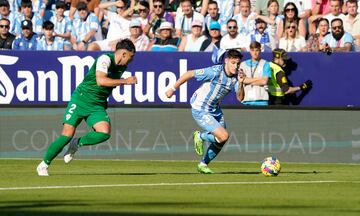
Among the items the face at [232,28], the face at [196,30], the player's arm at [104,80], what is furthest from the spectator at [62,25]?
the player's arm at [104,80]

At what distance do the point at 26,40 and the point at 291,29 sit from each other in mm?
5703

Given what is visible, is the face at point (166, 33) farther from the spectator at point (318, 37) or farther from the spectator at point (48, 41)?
the spectator at point (318, 37)

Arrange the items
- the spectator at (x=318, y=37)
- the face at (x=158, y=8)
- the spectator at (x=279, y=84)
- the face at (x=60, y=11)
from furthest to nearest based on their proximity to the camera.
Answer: the face at (x=60, y=11) < the face at (x=158, y=8) < the spectator at (x=318, y=37) < the spectator at (x=279, y=84)

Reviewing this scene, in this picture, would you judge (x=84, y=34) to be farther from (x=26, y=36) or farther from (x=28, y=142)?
(x=28, y=142)

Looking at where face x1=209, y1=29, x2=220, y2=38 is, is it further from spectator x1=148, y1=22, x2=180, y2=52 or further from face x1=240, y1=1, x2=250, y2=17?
face x1=240, y1=1, x2=250, y2=17

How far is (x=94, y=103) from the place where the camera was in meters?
16.9

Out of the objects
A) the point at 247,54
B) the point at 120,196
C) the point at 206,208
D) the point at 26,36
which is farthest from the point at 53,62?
the point at 206,208

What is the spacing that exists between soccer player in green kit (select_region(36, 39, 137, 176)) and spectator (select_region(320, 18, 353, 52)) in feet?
22.1

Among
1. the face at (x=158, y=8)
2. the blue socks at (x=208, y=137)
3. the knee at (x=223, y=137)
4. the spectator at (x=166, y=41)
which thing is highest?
the face at (x=158, y=8)

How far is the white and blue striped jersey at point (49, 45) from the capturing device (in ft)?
80.2

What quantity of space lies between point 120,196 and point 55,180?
2.72 metres

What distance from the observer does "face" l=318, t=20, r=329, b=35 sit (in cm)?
2277

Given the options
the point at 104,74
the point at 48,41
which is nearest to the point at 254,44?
the point at 48,41

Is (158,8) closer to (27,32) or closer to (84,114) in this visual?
(27,32)
